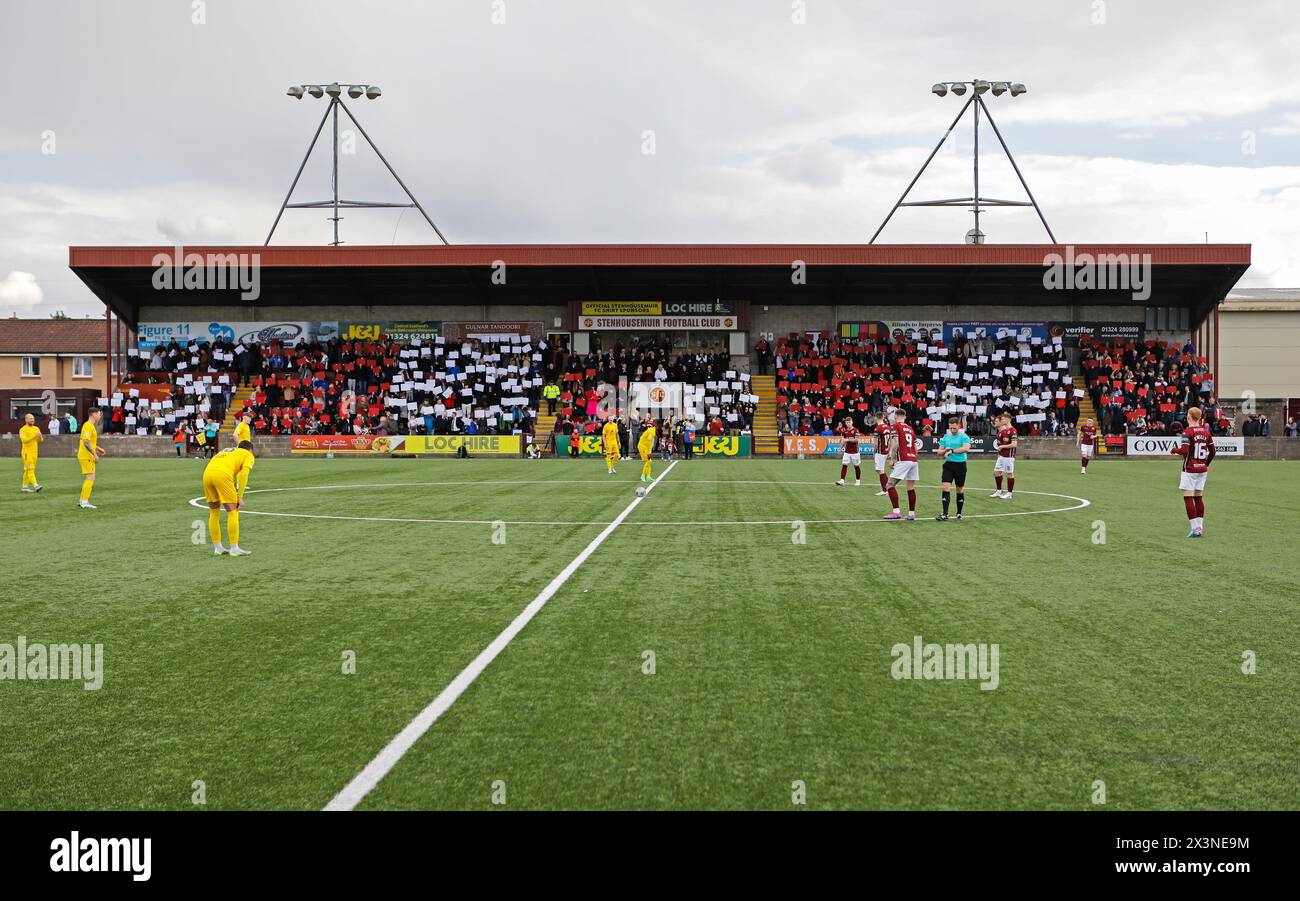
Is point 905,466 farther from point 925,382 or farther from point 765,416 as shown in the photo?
point 925,382

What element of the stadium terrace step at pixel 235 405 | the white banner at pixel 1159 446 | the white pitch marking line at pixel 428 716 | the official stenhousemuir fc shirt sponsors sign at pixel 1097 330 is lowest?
the white pitch marking line at pixel 428 716

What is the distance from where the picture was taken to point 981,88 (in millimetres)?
46281

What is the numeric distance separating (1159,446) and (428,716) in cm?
4582

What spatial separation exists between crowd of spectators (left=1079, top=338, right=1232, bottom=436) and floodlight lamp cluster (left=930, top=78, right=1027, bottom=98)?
14.0 m

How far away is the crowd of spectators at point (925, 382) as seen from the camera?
4716cm

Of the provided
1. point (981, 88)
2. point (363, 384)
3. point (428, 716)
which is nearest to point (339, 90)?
point (363, 384)

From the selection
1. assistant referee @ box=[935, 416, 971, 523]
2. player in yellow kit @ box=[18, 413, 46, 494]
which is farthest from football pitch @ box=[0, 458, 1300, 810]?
player in yellow kit @ box=[18, 413, 46, 494]

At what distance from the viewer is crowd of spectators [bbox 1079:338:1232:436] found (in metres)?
45.8

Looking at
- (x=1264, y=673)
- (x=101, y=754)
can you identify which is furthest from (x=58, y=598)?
(x=1264, y=673)

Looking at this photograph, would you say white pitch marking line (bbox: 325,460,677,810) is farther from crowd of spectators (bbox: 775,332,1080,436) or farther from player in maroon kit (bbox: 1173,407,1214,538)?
crowd of spectators (bbox: 775,332,1080,436)

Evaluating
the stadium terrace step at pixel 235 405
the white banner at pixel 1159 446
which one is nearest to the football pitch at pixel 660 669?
the white banner at pixel 1159 446

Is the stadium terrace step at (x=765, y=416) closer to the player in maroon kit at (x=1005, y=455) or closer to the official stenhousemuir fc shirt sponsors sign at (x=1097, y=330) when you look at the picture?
the official stenhousemuir fc shirt sponsors sign at (x=1097, y=330)

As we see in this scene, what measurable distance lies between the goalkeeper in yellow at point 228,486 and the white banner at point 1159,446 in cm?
4199

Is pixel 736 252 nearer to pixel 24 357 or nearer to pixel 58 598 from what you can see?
pixel 58 598
